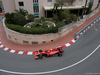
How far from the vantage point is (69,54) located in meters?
15.6

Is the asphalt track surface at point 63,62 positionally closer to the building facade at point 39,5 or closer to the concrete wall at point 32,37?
the concrete wall at point 32,37

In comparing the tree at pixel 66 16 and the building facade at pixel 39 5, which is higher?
the building facade at pixel 39 5

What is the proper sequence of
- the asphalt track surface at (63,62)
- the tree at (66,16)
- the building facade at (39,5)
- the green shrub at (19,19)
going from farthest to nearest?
the building facade at (39,5)
the tree at (66,16)
the green shrub at (19,19)
the asphalt track surface at (63,62)

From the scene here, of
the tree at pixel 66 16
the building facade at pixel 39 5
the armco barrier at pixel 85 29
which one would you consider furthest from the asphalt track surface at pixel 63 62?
the building facade at pixel 39 5

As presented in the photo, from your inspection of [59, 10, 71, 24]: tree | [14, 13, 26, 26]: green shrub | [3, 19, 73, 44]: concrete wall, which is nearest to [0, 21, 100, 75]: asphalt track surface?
[3, 19, 73, 44]: concrete wall

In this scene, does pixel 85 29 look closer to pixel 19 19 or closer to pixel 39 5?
pixel 39 5

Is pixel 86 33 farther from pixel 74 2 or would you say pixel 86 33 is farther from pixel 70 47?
pixel 74 2

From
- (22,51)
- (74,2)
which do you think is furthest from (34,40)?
(74,2)

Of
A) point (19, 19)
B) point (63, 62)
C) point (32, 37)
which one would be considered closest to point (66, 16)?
point (32, 37)

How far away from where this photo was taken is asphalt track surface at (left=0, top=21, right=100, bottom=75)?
12.8 meters

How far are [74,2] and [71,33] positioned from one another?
11273 millimetres

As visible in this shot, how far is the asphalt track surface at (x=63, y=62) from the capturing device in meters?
12.8

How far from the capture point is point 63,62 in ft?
46.4

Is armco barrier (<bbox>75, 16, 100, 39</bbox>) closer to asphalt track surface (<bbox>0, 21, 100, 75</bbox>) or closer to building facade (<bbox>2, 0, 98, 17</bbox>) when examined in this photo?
asphalt track surface (<bbox>0, 21, 100, 75</bbox>)
